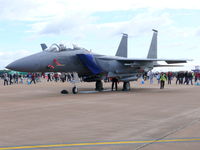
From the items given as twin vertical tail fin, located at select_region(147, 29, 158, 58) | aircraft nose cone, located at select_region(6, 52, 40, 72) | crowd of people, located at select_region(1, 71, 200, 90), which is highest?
twin vertical tail fin, located at select_region(147, 29, 158, 58)

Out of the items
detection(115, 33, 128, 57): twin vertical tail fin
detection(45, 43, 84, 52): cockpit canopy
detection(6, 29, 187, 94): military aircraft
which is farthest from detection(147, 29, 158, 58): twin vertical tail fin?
detection(45, 43, 84, 52): cockpit canopy

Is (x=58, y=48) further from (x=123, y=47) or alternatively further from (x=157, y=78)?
(x=157, y=78)

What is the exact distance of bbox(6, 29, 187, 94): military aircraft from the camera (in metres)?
13.6

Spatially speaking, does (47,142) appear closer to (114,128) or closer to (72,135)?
(72,135)

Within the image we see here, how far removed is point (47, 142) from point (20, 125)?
184 centimetres

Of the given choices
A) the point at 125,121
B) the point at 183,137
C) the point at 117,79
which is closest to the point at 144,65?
the point at 117,79

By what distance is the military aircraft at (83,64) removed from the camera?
13646 millimetres

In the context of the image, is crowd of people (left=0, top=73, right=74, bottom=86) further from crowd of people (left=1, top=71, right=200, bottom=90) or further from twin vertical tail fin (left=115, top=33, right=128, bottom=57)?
twin vertical tail fin (left=115, top=33, right=128, bottom=57)

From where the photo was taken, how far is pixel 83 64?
1662cm

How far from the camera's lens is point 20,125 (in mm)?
6629

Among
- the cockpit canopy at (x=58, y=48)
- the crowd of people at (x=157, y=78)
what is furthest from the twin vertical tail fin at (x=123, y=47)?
the cockpit canopy at (x=58, y=48)

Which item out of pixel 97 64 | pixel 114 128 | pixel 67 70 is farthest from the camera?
pixel 97 64

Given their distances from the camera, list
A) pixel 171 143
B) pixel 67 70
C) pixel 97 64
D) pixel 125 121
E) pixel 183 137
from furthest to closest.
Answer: pixel 97 64 → pixel 67 70 → pixel 125 121 → pixel 183 137 → pixel 171 143

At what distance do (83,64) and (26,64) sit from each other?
A: 13.7 feet
